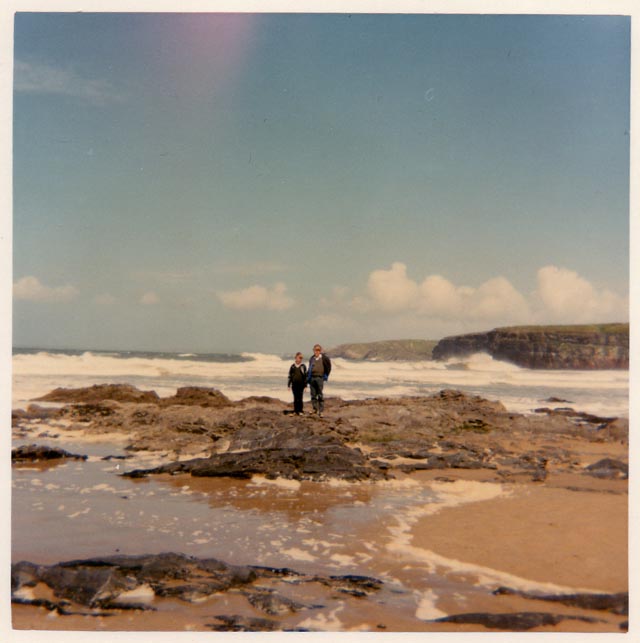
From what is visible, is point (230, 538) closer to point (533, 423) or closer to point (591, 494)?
point (591, 494)

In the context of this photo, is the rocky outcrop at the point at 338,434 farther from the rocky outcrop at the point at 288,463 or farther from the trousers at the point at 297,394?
the trousers at the point at 297,394

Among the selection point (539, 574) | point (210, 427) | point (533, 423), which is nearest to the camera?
point (539, 574)

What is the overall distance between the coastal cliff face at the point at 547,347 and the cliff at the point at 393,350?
1.16m

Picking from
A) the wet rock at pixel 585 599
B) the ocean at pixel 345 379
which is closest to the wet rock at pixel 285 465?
the wet rock at pixel 585 599

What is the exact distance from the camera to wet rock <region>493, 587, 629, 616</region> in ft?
18.4

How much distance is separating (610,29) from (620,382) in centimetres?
1747

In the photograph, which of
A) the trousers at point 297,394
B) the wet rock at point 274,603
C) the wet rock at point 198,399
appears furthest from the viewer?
the wet rock at point 198,399

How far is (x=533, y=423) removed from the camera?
1309 centimetres

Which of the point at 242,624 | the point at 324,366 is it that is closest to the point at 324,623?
the point at 242,624

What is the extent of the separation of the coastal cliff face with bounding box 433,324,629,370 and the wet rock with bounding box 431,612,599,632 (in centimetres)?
1179

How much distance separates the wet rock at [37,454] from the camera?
10.0 meters
